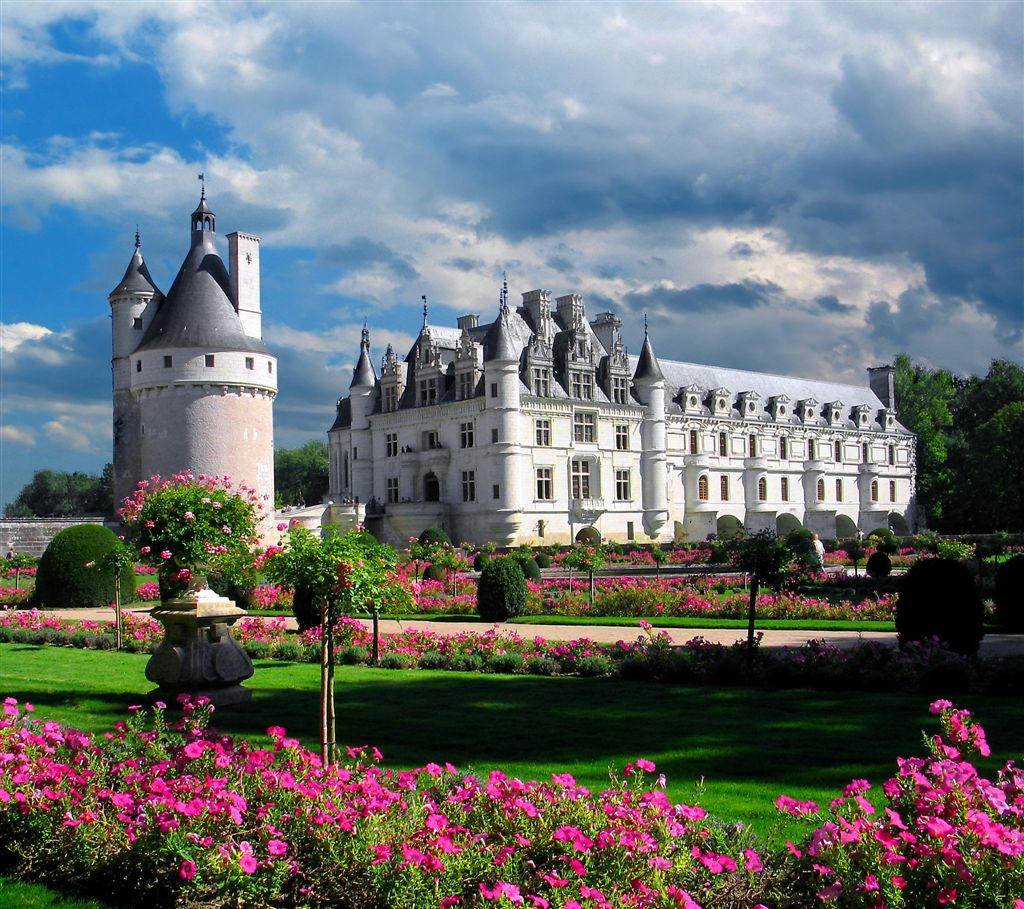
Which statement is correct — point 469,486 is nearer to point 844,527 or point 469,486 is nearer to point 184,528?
point 844,527

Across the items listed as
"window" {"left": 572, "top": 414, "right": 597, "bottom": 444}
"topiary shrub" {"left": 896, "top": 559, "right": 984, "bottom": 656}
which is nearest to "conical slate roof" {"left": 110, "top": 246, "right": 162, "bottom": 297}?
"window" {"left": 572, "top": 414, "right": 597, "bottom": 444}

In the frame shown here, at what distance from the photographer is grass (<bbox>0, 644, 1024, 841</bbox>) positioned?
296 inches

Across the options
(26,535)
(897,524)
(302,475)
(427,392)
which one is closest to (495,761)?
(26,535)

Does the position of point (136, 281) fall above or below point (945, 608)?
above

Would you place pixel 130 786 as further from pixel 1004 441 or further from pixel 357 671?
pixel 1004 441

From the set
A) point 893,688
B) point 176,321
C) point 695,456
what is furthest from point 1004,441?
point 893,688

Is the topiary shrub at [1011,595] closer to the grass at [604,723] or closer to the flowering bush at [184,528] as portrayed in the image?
the grass at [604,723]

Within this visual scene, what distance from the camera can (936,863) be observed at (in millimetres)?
4223

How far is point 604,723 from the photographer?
31.4 ft

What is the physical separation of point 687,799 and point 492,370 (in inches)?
1473

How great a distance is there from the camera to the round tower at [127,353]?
3841 centimetres

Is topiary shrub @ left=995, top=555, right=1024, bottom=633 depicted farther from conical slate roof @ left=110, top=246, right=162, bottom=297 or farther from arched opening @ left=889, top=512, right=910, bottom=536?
arched opening @ left=889, top=512, right=910, bottom=536

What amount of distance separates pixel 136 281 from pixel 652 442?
981 inches

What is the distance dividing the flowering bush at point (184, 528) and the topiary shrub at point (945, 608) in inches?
333
